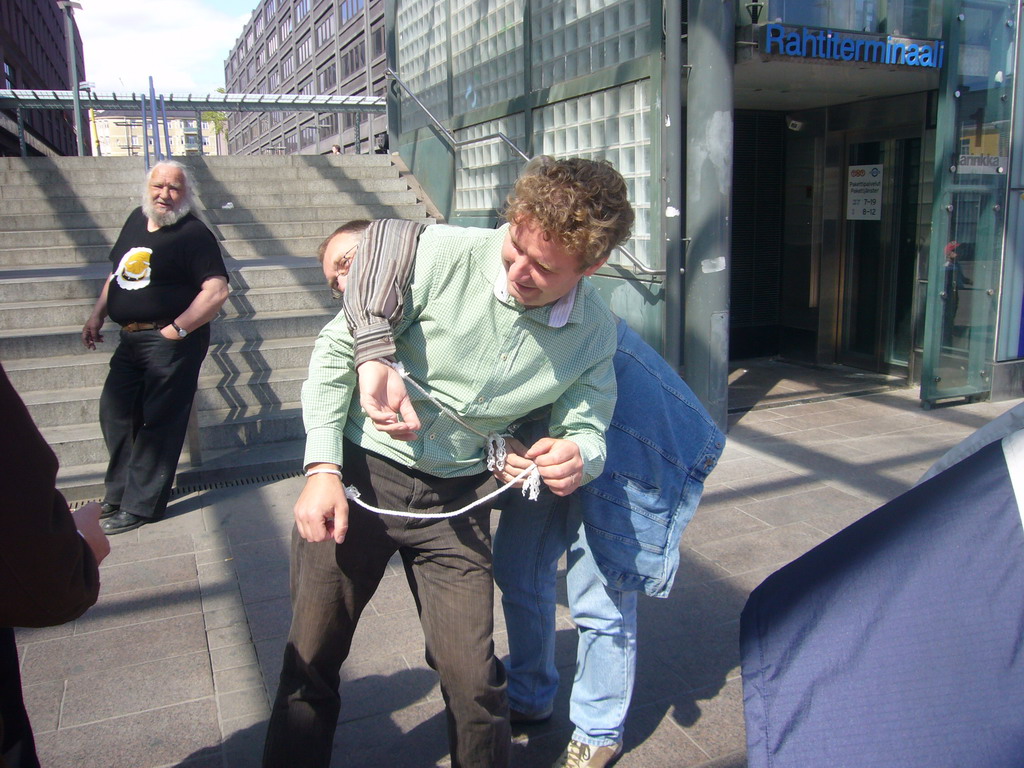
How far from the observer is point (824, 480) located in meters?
→ 5.24

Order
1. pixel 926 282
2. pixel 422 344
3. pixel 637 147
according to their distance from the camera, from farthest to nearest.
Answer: pixel 926 282
pixel 637 147
pixel 422 344

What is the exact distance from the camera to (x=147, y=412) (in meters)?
4.62

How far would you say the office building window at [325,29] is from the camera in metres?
68.8

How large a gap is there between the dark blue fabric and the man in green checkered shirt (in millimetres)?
582

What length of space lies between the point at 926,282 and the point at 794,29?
2.68 m

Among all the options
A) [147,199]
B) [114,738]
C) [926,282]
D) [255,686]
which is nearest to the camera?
[114,738]

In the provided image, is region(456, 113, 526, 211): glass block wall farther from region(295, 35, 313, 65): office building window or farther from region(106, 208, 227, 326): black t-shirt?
region(295, 35, 313, 65): office building window

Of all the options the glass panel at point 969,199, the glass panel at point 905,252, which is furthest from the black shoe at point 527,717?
the glass panel at point 905,252

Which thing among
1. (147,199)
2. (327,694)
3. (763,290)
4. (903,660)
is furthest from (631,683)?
(763,290)

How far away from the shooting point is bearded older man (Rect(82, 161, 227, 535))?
452 cm

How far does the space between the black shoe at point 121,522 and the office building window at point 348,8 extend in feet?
204

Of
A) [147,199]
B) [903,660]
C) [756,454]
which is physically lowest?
[756,454]

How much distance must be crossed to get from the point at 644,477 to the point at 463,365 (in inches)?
24.2

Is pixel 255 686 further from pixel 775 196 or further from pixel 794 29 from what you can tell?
pixel 775 196
